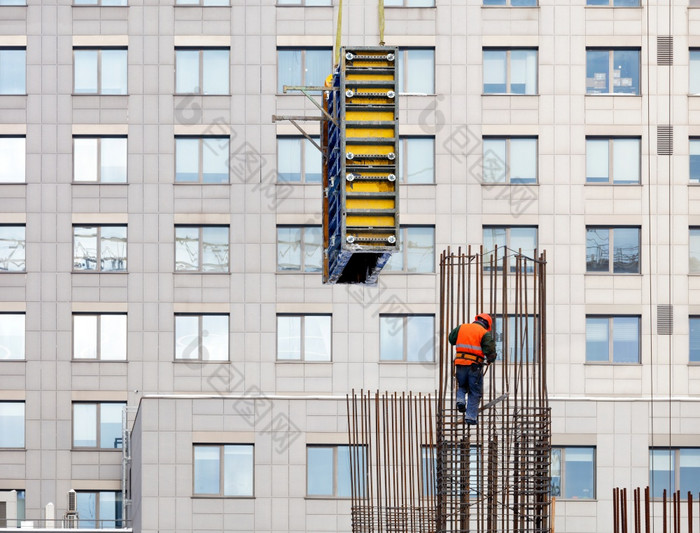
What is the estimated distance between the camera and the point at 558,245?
213 ft

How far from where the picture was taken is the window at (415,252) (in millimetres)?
65125

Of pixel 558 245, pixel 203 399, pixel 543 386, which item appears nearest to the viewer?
pixel 543 386

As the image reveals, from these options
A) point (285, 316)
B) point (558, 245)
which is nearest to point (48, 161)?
point (285, 316)

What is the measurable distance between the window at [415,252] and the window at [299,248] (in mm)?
2694

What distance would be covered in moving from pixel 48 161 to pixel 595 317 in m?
20.8

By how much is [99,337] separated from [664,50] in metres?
23.1

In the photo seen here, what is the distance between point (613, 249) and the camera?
65.4 m

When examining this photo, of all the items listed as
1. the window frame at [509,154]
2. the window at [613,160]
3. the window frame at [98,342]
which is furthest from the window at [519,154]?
the window frame at [98,342]

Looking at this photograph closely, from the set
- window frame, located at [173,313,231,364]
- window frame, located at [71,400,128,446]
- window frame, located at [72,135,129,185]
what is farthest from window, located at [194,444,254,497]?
window frame, located at [72,135,129,185]

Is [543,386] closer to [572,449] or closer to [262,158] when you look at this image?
[572,449]

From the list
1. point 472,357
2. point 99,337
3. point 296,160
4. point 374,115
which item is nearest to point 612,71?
point 296,160

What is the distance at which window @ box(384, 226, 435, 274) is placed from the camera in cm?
6512

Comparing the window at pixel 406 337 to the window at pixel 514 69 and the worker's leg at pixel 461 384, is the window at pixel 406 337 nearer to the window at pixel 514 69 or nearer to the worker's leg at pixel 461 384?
the window at pixel 514 69

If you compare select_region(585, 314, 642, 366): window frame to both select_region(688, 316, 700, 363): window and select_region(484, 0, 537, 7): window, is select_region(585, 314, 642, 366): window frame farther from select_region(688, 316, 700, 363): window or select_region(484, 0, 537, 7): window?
select_region(484, 0, 537, 7): window
